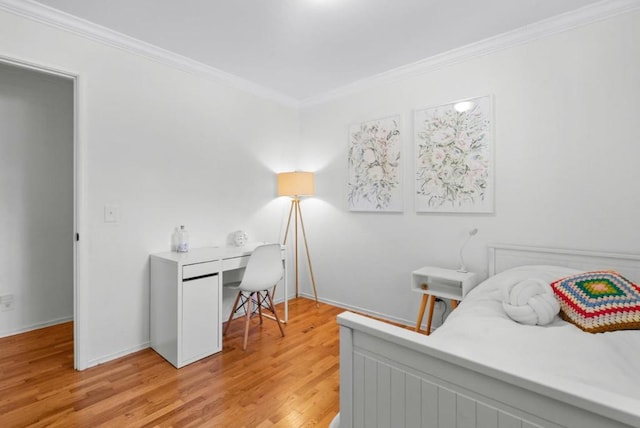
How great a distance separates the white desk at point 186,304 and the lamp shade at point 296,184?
1.07 meters

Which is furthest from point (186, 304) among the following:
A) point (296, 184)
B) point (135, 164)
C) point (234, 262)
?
point (296, 184)

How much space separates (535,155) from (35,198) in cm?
440

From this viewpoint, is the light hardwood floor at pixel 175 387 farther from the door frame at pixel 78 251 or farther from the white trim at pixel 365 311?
the white trim at pixel 365 311

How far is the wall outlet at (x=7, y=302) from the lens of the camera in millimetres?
2842

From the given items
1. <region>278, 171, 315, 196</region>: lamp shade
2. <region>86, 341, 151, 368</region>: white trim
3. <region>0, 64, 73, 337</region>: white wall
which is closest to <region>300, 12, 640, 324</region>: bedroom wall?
<region>278, 171, 315, 196</region>: lamp shade

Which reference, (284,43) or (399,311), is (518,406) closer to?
(399,311)

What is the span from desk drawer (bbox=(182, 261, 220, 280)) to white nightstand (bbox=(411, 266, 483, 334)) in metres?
1.64

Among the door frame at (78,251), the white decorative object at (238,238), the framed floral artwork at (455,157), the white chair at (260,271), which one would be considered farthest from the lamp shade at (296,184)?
the door frame at (78,251)

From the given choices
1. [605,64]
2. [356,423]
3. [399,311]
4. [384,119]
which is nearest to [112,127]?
[384,119]

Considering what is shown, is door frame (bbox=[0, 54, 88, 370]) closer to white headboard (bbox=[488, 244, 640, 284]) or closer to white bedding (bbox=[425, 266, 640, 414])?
white bedding (bbox=[425, 266, 640, 414])

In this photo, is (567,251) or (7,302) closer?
(567,251)

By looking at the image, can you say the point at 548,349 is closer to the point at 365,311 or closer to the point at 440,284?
the point at 440,284

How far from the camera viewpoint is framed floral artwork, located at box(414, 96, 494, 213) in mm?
2586

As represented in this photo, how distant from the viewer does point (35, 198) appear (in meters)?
3.05
